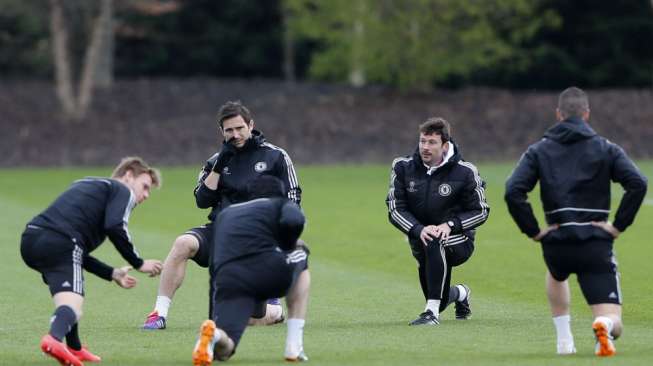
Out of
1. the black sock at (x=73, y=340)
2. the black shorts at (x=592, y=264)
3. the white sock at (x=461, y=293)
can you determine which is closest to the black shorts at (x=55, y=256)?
the black sock at (x=73, y=340)

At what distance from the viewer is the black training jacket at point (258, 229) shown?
8766mm

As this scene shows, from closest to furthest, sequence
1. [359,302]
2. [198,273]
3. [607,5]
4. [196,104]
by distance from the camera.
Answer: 1. [359,302]
2. [198,273]
3. [196,104]
4. [607,5]

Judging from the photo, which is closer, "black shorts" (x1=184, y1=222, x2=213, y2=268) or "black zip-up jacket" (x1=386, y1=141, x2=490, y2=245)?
"black shorts" (x1=184, y1=222, x2=213, y2=268)

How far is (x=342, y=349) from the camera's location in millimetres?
9867

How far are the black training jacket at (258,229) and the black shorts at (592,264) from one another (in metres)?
1.77

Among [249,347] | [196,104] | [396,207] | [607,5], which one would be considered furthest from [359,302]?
[607,5]

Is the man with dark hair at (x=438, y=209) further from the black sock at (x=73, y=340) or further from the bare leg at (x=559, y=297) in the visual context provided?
the black sock at (x=73, y=340)

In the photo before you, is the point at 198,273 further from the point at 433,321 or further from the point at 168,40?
the point at 168,40

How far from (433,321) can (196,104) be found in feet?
124

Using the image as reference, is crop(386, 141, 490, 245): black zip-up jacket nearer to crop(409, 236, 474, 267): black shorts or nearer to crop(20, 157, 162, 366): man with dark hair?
crop(409, 236, 474, 267): black shorts

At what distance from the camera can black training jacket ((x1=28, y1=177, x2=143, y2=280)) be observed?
9078 millimetres

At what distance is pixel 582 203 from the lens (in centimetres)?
917

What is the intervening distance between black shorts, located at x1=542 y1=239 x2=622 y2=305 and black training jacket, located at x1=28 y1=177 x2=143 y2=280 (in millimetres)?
2824

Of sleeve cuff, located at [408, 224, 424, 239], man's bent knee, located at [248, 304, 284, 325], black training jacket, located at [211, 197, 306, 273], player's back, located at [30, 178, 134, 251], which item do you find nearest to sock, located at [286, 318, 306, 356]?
black training jacket, located at [211, 197, 306, 273]
